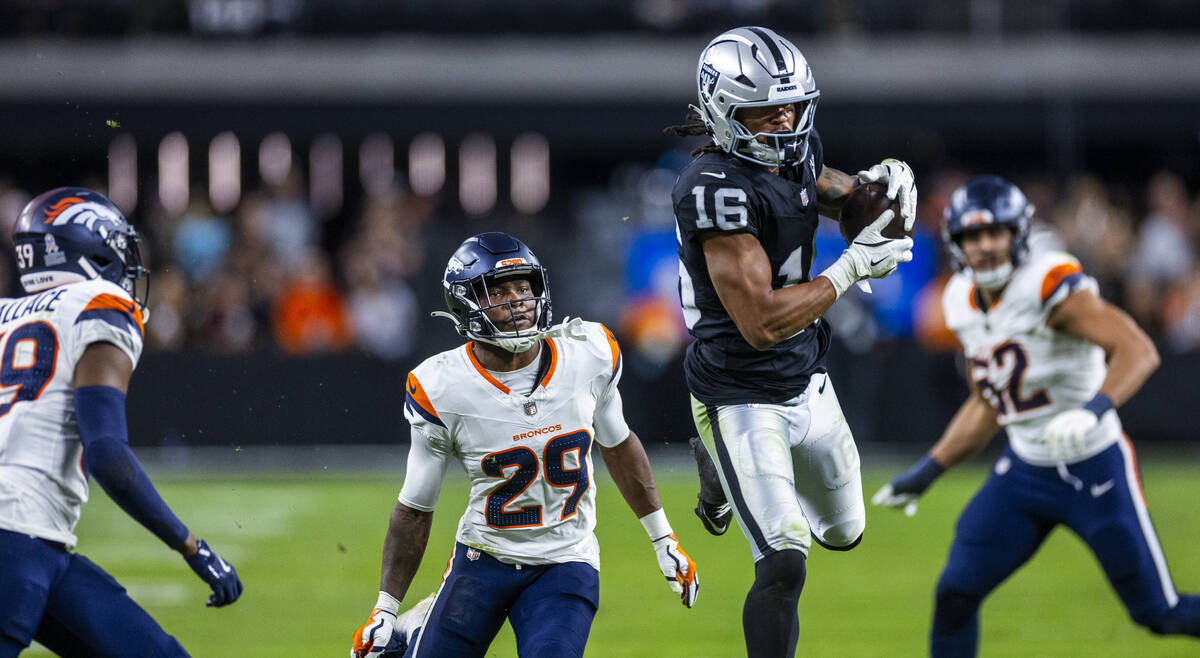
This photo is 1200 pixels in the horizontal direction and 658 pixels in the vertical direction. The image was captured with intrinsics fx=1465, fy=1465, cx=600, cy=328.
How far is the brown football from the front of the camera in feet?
14.4

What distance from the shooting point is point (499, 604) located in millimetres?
4387

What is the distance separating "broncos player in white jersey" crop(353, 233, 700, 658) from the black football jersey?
0.36 m

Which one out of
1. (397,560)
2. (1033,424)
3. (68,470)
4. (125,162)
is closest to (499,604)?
(397,560)

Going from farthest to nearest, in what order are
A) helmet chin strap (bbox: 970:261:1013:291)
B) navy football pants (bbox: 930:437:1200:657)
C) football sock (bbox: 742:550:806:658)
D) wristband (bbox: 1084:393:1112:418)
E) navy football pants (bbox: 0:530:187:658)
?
helmet chin strap (bbox: 970:261:1013:291) → navy football pants (bbox: 930:437:1200:657) → wristband (bbox: 1084:393:1112:418) → football sock (bbox: 742:550:806:658) → navy football pants (bbox: 0:530:187:658)

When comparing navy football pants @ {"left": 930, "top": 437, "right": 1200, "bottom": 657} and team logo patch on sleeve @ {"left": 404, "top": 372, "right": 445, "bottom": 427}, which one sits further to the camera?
navy football pants @ {"left": 930, "top": 437, "right": 1200, "bottom": 657}

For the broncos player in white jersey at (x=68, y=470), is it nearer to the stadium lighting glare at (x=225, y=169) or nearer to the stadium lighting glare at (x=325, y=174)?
the stadium lighting glare at (x=225, y=169)

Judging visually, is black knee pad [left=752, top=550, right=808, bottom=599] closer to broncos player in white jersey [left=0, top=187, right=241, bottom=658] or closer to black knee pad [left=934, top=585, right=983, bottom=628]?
black knee pad [left=934, top=585, right=983, bottom=628]

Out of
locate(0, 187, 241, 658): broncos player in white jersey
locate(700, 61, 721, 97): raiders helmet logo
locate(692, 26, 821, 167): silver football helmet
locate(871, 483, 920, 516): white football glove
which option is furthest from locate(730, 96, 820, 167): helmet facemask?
locate(0, 187, 241, 658): broncos player in white jersey

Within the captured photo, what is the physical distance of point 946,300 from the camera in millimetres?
5863

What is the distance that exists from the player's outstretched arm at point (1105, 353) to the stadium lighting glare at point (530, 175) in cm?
1226

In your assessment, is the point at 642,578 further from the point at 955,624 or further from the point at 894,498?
the point at 955,624

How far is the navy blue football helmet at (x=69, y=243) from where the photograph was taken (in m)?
4.42

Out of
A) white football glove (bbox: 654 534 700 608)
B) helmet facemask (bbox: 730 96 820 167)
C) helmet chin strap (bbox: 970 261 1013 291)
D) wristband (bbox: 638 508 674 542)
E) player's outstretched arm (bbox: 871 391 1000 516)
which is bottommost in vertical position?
player's outstretched arm (bbox: 871 391 1000 516)

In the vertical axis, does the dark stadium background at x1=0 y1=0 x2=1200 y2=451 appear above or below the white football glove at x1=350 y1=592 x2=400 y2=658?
below
